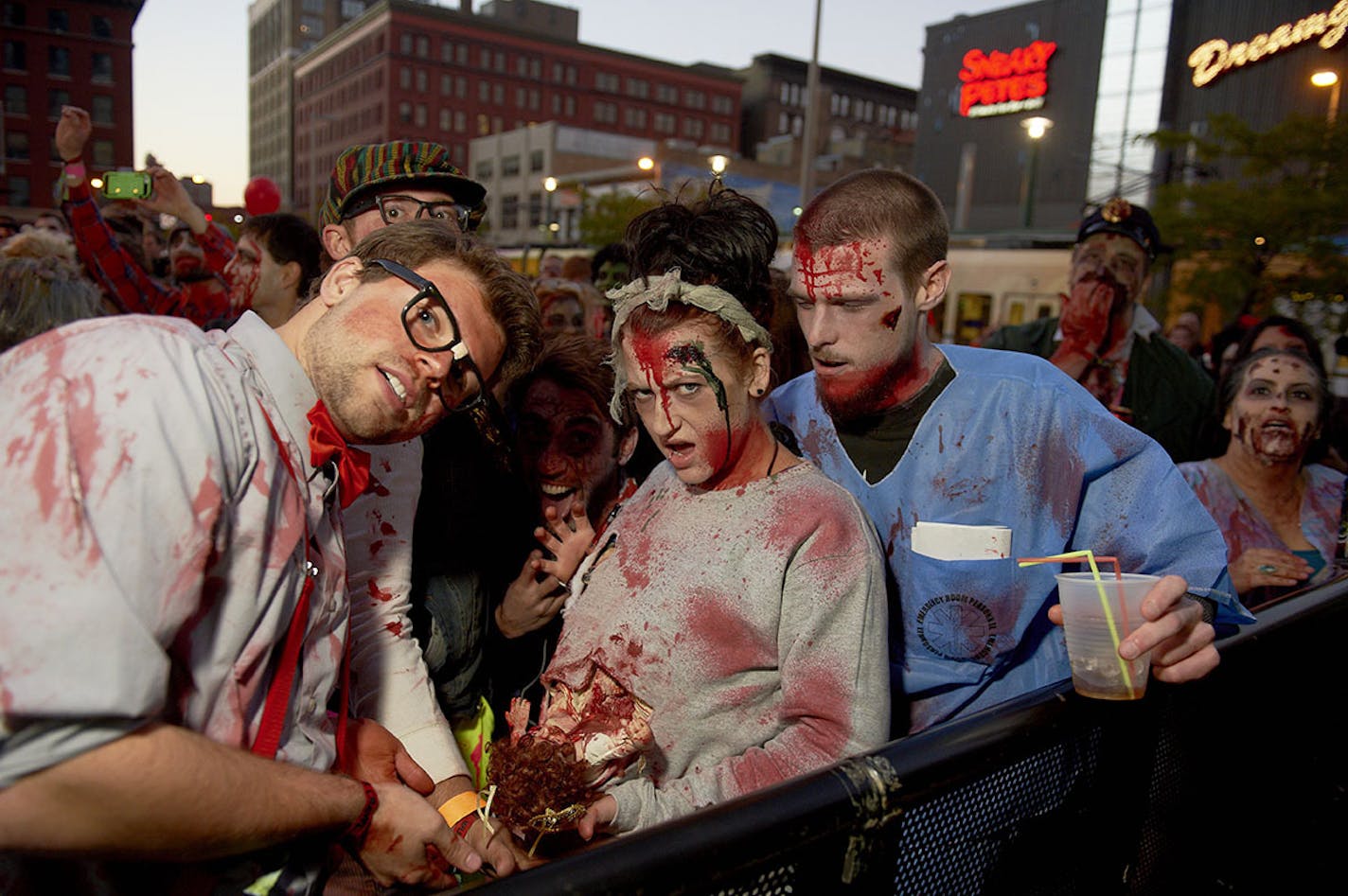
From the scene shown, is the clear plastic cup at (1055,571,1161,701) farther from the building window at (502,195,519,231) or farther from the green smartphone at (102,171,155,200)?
the building window at (502,195,519,231)

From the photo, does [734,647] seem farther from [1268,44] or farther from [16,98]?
[16,98]

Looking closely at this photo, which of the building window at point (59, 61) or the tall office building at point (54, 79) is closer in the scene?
the tall office building at point (54, 79)

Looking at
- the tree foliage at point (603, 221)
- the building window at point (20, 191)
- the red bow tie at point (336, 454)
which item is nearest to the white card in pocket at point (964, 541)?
the red bow tie at point (336, 454)

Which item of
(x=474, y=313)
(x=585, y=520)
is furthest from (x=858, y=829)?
(x=585, y=520)

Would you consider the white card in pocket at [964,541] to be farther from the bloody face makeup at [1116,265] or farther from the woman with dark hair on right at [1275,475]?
the bloody face makeup at [1116,265]

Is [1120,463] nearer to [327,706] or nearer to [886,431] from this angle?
[886,431]

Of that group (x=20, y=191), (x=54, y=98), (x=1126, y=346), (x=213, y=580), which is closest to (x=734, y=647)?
(x=213, y=580)

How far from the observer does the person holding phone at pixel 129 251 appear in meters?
4.27

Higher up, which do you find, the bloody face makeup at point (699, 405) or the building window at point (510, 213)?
the building window at point (510, 213)

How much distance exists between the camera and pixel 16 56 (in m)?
63.7

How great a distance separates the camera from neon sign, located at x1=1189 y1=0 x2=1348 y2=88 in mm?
19969

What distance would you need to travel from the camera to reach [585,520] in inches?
104

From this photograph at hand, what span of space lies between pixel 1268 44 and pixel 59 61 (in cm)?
7625

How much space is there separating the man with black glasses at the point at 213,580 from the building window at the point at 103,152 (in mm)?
79088
